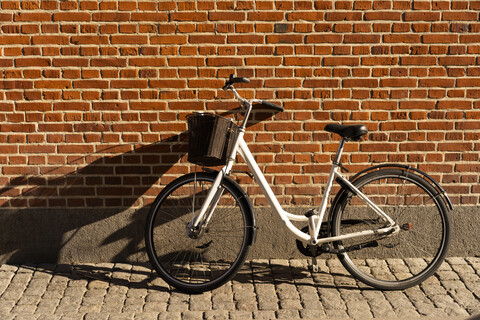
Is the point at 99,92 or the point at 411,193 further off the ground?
the point at 99,92

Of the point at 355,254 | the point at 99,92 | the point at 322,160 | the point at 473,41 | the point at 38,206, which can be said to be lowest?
the point at 355,254

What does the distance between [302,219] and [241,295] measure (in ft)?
2.40

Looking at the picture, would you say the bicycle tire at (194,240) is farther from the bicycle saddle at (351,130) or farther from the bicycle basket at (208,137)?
the bicycle saddle at (351,130)

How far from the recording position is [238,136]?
4.50 metres

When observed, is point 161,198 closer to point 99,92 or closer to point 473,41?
point 99,92

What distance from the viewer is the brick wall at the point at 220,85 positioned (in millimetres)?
4770

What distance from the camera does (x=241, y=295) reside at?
14.7ft

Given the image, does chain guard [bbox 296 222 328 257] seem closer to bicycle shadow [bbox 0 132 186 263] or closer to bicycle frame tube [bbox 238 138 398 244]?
bicycle frame tube [bbox 238 138 398 244]

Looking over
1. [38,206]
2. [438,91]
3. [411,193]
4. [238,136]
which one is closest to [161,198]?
[238,136]

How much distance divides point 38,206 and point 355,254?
2688 mm

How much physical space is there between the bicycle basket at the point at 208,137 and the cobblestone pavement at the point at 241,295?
1038 mm

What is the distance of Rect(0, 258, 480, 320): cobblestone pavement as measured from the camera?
4188 millimetres

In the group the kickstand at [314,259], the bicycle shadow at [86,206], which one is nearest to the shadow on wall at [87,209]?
the bicycle shadow at [86,206]

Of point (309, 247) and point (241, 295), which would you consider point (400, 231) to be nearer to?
point (309, 247)
